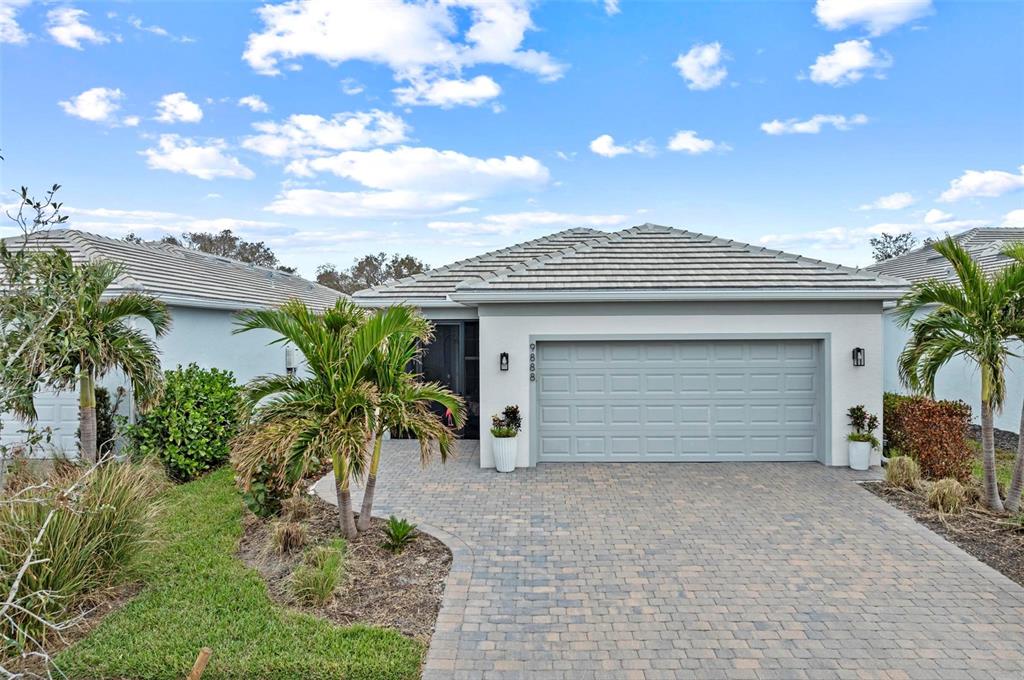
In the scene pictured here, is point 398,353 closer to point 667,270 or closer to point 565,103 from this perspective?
point 667,270

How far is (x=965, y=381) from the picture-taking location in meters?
13.4

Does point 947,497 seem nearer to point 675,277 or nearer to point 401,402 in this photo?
point 675,277

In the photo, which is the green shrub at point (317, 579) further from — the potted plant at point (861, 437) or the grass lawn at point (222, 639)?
the potted plant at point (861, 437)

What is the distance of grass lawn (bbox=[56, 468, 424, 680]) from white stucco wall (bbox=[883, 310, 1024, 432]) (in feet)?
35.1

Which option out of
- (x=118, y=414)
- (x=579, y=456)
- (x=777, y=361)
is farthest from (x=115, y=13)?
(x=777, y=361)

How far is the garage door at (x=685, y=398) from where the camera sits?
10.1m

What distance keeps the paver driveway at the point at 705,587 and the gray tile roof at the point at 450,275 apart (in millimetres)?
5062

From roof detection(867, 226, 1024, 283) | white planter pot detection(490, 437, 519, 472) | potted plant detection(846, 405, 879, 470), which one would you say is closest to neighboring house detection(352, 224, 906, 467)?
potted plant detection(846, 405, 879, 470)

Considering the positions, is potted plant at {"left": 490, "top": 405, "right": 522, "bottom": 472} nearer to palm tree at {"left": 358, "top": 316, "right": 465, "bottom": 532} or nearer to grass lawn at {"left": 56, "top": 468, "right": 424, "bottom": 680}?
palm tree at {"left": 358, "top": 316, "right": 465, "bottom": 532}

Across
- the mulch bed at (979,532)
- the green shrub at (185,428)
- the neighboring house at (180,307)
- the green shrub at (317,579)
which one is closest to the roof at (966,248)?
the mulch bed at (979,532)

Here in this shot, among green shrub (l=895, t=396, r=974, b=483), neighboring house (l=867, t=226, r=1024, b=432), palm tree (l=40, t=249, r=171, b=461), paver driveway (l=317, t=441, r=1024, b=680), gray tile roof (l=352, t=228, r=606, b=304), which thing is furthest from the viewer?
gray tile roof (l=352, t=228, r=606, b=304)

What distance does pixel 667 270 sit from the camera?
10.3 m

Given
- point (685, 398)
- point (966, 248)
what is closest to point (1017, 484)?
point (685, 398)

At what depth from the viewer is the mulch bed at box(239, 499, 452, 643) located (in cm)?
481
